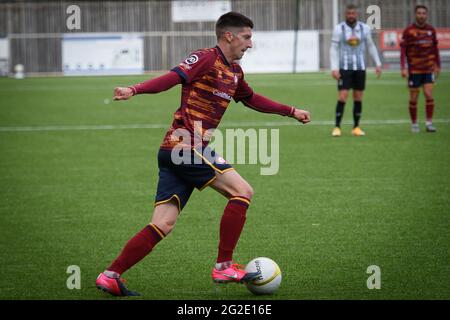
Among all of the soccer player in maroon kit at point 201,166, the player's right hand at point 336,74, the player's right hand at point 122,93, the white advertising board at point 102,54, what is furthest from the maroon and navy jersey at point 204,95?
the white advertising board at point 102,54

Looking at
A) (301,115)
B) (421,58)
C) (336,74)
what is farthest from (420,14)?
(301,115)

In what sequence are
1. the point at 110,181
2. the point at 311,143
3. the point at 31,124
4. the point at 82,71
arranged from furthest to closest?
the point at 82,71 → the point at 31,124 → the point at 311,143 → the point at 110,181

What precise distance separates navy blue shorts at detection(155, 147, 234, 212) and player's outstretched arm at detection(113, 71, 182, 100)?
21.7 inches

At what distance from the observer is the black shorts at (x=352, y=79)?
16.1 m

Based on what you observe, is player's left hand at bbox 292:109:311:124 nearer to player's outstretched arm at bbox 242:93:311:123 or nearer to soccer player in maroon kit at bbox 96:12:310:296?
player's outstretched arm at bbox 242:93:311:123

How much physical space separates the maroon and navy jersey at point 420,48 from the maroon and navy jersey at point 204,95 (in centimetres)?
1057

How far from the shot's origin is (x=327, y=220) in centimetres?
879

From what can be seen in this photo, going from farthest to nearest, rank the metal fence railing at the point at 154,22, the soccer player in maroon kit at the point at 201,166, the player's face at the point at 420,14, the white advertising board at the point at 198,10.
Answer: the white advertising board at the point at 198,10
the metal fence railing at the point at 154,22
the player's face at the point at 420,14
the soccer player in maroon kit at the point at 201,166

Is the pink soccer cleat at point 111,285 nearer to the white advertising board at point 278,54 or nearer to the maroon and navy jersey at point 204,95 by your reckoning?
the maroon and navy jersey at point 204,95

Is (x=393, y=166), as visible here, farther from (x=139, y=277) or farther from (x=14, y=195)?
(x=139, y=277)

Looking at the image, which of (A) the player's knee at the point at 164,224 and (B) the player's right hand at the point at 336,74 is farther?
(B) the player's right hand at the point at 336,74

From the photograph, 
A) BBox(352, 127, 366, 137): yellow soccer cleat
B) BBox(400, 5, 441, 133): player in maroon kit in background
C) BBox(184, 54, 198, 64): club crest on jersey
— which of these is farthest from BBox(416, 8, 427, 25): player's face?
BBox(184, 54, 198, 64): club crest on jersey
